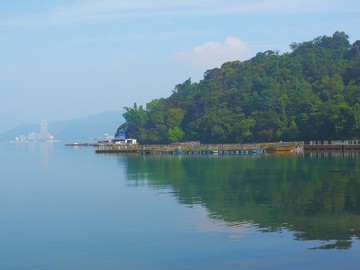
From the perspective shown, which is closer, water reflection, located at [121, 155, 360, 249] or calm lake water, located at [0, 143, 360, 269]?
calm lake water, located at [0, 143, 360, 269]

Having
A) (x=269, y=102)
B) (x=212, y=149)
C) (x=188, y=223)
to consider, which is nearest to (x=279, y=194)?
(x=188, y=223)

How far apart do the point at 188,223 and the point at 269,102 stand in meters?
71.3

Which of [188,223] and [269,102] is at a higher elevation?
[269,102]

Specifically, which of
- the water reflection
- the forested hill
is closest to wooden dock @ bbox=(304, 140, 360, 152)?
the forested hill

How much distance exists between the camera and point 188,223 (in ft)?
87.4

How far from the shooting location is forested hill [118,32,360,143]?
83.0 m

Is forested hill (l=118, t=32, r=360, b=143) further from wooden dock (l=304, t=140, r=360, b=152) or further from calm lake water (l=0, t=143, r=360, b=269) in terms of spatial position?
calm lake water (l=0, t=143, r=360, b=269)

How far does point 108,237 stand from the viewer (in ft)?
78.8

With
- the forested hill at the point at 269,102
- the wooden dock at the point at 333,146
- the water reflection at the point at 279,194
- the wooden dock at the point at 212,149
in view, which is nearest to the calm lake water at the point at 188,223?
the water reflection at the point at 279,194

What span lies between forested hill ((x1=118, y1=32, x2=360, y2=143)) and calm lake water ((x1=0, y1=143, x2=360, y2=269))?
37.9 m

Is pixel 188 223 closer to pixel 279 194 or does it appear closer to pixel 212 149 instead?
pixel 279 194

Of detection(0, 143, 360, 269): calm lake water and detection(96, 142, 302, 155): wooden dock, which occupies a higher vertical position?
detection(96, 142, 302, 155): wooden dock

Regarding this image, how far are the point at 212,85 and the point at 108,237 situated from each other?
96.6 meters

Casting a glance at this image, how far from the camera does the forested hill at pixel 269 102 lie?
83.0 m
